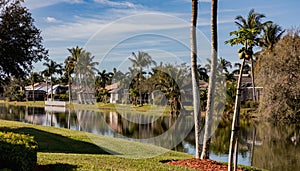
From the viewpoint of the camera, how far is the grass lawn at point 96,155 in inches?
400

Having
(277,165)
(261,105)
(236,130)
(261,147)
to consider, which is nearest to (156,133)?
(261,147)

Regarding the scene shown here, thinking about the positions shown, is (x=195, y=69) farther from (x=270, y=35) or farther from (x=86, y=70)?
(x=270, y=35)

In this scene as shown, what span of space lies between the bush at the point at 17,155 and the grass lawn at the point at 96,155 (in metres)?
1.15

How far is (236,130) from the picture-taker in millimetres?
8836

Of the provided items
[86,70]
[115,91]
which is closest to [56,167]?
[86,70]

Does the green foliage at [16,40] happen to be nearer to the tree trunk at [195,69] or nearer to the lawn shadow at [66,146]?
the lawn shadow at [66,146]

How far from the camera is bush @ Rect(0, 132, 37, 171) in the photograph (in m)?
7.90

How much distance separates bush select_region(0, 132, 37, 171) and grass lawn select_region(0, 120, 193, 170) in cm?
115

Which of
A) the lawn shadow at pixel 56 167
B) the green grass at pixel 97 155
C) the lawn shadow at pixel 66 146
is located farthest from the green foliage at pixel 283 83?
the lawn shadow at pixel 56 167

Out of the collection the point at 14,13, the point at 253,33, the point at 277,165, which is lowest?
the point at 277,165

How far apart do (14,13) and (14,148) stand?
14930 millimetres

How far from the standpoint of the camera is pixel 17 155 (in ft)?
26.2

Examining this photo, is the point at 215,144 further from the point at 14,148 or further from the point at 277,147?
the point at 14,148

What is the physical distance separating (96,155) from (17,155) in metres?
5.38
